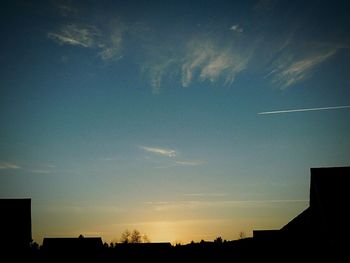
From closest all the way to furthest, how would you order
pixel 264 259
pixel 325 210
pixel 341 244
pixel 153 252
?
1. pixel 341 244
2. pixel 325 210
3. pixel 264 259
4. pixel 153 252

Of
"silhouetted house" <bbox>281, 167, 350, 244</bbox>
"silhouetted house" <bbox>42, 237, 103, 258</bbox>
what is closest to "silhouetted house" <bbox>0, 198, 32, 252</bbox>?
"silhouetted house" <bbox>42, 237, 103, 258</bbox>

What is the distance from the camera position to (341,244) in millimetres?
19094

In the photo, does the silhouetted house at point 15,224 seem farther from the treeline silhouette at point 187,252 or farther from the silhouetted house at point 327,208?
the silhouetted house at point 327,208

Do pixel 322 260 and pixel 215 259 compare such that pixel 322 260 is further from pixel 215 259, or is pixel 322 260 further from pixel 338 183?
pixel 215 259

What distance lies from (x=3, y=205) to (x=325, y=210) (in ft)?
106

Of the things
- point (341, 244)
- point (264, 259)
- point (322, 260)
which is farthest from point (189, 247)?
point (341, 244)

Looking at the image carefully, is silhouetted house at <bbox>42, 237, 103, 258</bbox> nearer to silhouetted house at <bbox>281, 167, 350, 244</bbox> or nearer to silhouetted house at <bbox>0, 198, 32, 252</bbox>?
silhouetted house at <bbox>0, 198, 32, 252</bbox>

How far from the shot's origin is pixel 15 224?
117ft

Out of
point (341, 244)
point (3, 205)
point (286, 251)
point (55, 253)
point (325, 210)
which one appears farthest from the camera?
point (55, 253)

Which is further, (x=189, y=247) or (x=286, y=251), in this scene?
(x=189, y=247)

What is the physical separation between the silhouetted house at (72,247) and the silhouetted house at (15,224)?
14789 millimetres

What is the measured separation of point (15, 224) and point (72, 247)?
1941 centimetres

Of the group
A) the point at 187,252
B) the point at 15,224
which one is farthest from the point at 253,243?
the point at 15,224

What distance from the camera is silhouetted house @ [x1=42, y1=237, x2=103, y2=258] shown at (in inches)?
2020
